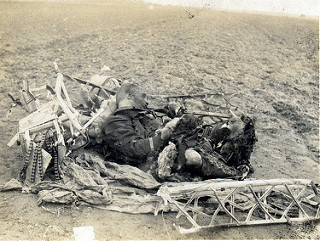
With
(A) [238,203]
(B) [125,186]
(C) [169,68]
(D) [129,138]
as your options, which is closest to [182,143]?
(D) [129,138]

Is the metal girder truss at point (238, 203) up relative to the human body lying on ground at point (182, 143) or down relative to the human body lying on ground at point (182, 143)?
down

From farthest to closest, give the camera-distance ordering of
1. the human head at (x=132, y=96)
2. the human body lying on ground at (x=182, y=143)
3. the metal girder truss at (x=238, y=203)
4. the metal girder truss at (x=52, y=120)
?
the human head at (x=132, y=96), the human body lying on ground at (x=182, y=143), the metal girder truss at (x=52, y=120), the metal girder truss at (x=238, y=203)

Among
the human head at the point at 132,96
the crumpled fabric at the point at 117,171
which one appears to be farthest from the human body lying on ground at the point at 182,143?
the crumpled fabric at the point at 117,171

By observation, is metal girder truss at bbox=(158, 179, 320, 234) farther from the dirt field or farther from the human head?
the human head

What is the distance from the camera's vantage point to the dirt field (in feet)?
12.4

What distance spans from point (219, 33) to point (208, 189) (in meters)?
9.00

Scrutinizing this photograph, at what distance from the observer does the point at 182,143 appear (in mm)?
4531

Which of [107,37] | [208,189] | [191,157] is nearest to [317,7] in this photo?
[191,157]

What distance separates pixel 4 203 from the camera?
3.83 m

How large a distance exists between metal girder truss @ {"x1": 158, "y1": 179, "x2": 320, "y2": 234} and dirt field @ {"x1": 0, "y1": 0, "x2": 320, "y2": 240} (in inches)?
6.4

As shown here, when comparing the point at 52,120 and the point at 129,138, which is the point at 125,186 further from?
the point at 52,120

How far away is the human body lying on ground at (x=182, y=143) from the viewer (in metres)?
4.46

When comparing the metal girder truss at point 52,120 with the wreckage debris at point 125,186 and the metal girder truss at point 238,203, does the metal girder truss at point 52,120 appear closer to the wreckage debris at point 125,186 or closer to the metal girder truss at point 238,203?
the wreckage debris at point 125,186

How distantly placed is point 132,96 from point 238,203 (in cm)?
225
